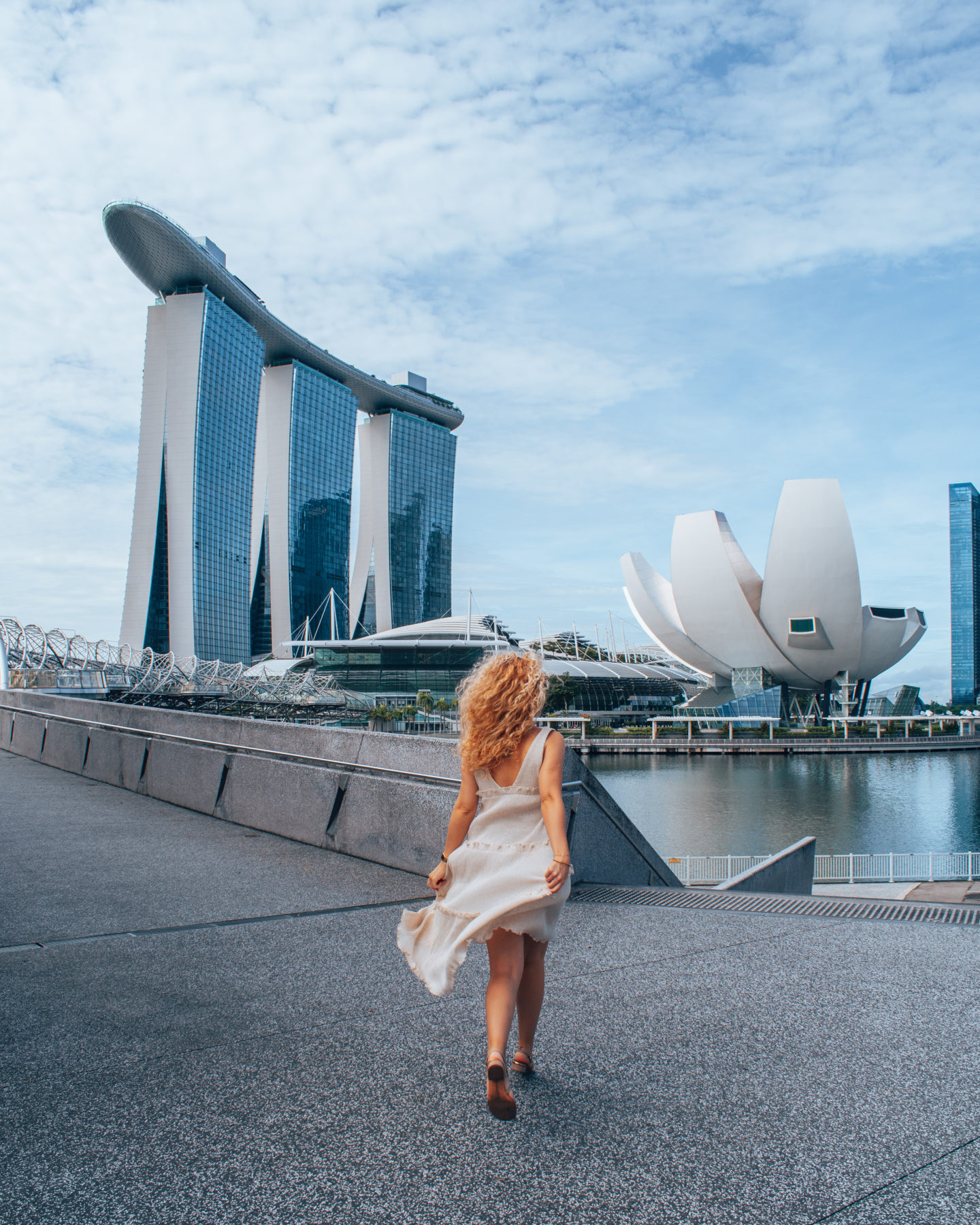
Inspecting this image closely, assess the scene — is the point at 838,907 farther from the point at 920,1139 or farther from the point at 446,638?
the point at 446,638

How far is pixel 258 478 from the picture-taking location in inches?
4341

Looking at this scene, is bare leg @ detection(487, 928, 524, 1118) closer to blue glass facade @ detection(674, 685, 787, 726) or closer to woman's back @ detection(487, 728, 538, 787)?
woman's back @ detection(487, 728, 538, 787)

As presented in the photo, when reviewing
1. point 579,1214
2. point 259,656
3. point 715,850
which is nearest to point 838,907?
point 579,1214

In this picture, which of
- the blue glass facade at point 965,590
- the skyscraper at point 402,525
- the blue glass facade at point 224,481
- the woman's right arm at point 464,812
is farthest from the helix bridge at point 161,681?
the blue glass facade at point 965,590

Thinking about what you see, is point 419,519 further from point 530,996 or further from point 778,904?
point 530,996

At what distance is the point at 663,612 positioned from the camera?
236 feet

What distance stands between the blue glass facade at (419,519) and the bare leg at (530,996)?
11995 centimetres

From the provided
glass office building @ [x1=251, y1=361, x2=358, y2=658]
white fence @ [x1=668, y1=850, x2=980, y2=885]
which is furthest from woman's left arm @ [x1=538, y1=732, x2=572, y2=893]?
glass office building @ [x1=251, y1=361, x2=358, y2=658]

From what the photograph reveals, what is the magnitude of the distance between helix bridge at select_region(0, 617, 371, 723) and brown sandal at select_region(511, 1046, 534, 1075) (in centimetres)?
2136

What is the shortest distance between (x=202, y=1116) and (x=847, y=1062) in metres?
2.07

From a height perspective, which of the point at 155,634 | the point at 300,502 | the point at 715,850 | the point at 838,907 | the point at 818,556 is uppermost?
the point at 300,502

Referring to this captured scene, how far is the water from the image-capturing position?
83.7 feet

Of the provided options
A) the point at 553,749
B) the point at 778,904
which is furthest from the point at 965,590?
the point at 553,749

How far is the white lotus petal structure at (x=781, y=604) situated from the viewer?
195 feet
